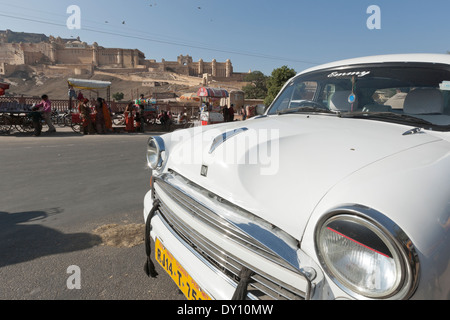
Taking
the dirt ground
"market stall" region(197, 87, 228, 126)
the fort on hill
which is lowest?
the dirt ground

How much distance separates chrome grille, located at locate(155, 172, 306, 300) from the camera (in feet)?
4.04

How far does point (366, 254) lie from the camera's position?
3.51ft

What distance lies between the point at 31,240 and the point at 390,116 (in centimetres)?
342

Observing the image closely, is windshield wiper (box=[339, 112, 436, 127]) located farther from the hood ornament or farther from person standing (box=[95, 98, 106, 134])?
person standing (box=[95, 98, 106, 134])

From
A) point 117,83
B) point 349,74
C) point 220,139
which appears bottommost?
point 220,139

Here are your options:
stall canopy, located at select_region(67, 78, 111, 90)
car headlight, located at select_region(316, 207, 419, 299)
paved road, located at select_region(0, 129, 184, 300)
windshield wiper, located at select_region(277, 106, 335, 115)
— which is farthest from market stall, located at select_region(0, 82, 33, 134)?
car headlight, located at select_region(316, 207, 419, 299)

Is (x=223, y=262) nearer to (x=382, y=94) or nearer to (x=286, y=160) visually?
(x=286, y=160)

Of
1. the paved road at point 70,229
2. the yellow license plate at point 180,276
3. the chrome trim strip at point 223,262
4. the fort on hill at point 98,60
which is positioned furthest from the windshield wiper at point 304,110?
the fort on hill at point 98,60

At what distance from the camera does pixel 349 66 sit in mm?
2705

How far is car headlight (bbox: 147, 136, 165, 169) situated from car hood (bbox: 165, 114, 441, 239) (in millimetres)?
122

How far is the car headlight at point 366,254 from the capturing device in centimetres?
98

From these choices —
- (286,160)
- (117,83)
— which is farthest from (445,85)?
(117,83)
